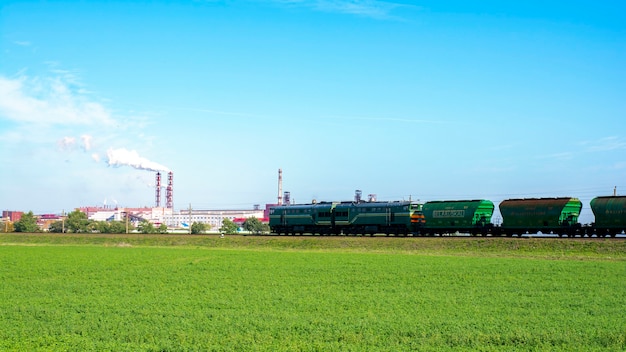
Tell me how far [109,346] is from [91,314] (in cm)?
454

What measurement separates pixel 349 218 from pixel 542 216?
777 inches

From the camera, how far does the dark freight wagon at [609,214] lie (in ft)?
147

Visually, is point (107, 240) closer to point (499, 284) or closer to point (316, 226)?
point (316, 226)

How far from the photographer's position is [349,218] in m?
62.0

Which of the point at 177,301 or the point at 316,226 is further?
the point at 316,226

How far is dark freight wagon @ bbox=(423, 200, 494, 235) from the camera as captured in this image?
53.7 meters

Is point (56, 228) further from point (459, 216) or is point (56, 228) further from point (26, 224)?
point (459, 216)

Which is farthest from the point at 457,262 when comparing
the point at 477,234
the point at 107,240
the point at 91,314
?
the point at 107,240

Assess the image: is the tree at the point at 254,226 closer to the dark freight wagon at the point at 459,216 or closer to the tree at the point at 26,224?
the tree at the point at 26,224

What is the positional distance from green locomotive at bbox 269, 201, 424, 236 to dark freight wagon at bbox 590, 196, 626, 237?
627 inches

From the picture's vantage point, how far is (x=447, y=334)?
1549cm

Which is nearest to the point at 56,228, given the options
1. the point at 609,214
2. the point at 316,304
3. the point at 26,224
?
the point at 26,224

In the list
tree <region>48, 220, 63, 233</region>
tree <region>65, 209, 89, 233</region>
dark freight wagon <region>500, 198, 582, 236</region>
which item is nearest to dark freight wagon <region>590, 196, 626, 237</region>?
dark freight wagon <region>500, 198, 582, 236</region>

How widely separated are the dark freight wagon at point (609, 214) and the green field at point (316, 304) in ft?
17.5
